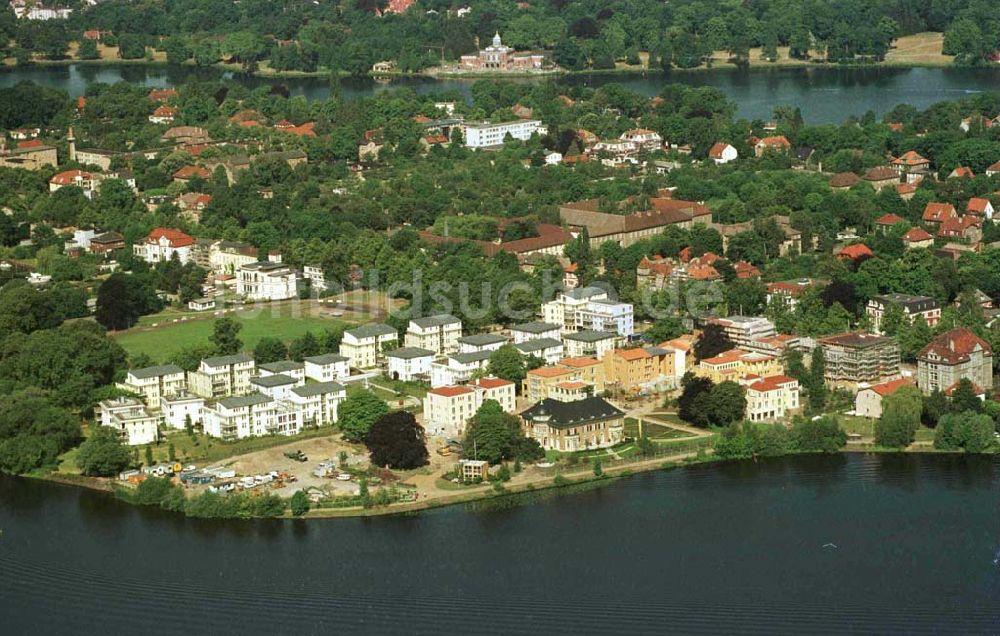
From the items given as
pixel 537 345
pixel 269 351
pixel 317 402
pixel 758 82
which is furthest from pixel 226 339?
pixel 758 82

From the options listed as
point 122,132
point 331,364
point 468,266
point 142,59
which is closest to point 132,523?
point 331,364

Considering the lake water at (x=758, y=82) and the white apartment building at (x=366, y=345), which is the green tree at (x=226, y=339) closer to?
the white apartment building at (x=366, y=345)

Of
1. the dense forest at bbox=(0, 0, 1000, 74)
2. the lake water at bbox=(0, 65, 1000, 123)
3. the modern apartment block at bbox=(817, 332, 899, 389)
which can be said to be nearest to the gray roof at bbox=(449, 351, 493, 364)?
the modern apartment block at bbox=(817, 332, 899, 389)

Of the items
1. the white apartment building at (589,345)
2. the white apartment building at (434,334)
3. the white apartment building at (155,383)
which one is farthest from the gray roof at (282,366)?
the white apartment building at (589,345)

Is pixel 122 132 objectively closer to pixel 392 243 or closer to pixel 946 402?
pixel 392 243

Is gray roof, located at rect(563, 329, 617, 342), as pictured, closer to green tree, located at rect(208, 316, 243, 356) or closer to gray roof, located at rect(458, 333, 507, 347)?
gray roof, located at rect(458, 333, 507, 347)

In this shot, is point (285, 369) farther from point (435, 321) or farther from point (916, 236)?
point (916, 236)

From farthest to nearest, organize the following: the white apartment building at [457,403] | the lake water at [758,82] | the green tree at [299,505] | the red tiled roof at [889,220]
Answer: the lake water at [758,82], the red tiled roof at [889,220], the white apartment building at [457,403], the green tree at [299,505]
